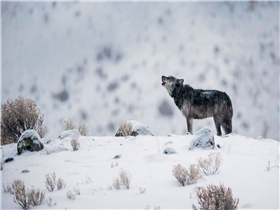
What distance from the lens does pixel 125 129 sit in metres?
7.68

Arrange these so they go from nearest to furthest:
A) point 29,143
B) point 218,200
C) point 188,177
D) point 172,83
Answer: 1. point 218,200
2. point 188,177
3. point 29,143
4. point 172,83

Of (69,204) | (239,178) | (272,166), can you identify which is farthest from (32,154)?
(272,166)

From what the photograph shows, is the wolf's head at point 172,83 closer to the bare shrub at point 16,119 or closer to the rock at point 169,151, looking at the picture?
the rock at point 169,151

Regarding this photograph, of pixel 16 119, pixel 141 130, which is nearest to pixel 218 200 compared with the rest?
pixel 141 130

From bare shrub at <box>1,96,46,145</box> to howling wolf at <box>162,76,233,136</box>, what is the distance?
16.2ft

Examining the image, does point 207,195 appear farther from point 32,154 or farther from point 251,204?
point 32,154

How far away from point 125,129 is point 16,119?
152 inches

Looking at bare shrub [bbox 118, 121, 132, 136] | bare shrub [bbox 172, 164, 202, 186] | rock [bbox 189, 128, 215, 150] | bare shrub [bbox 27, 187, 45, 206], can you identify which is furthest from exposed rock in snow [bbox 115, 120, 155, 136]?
bare shrub [bbox 27, 187, 45, 206]

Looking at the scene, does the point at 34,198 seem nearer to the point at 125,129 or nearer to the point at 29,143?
the point at 29,143

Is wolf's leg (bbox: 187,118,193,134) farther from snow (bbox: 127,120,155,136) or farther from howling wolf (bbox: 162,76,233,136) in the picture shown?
snow (bbox: 127,120,155,136)

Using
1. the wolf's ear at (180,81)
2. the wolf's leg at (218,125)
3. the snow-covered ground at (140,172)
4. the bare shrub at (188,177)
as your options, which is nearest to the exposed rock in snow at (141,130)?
→ the snow-covered ground at (140,172)

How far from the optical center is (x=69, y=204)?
277 centimetres

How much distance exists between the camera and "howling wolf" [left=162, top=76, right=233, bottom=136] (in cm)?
739

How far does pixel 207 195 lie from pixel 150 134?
17.6 feet
